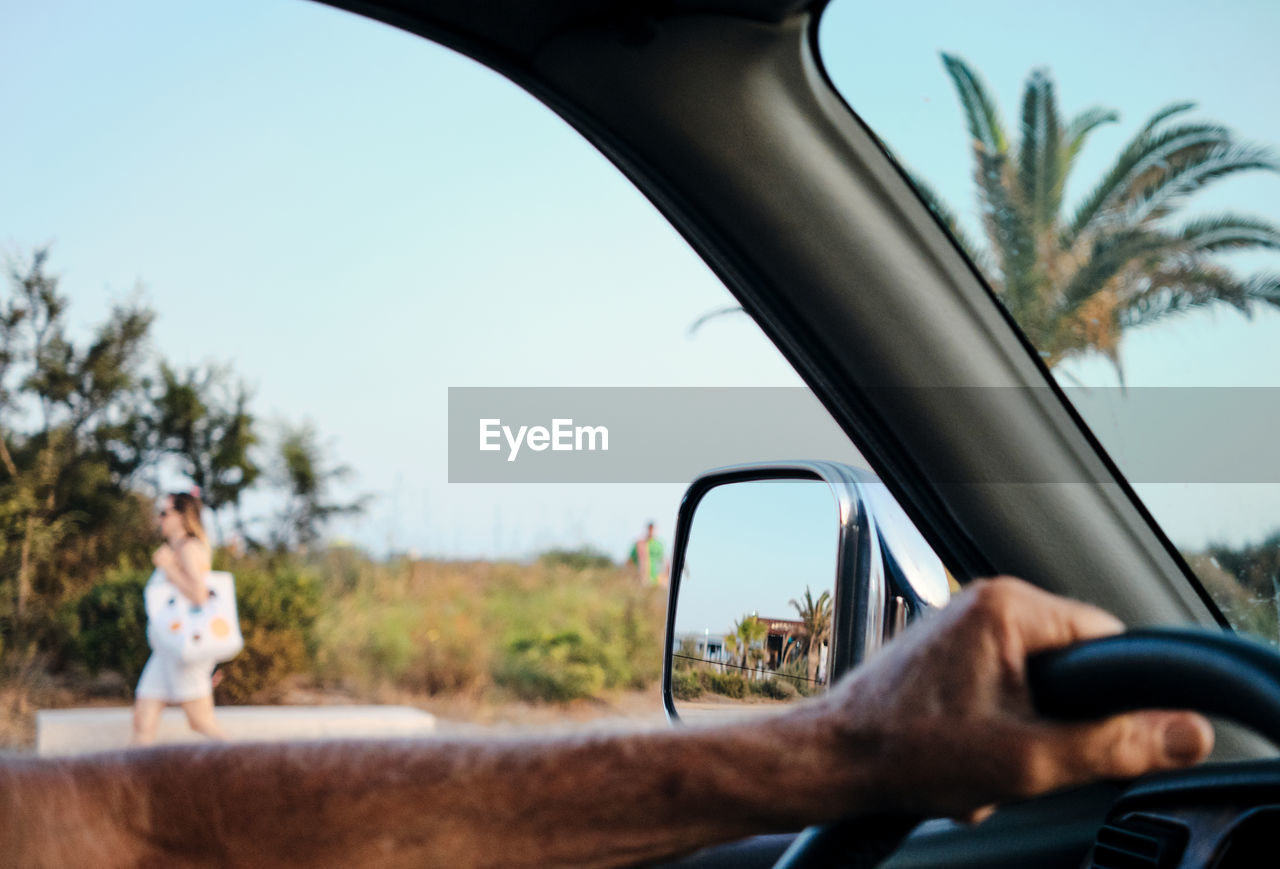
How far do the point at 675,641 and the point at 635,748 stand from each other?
1652 mm

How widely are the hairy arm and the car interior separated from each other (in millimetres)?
956

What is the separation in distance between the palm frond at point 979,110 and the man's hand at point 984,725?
154 centimetres

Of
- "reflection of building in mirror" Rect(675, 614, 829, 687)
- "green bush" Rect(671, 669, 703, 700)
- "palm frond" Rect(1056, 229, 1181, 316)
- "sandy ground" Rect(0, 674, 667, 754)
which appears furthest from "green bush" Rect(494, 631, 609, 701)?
"palm frond" Rect(1056, 229, 1181, 316)

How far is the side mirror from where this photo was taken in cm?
188

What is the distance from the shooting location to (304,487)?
14.8m

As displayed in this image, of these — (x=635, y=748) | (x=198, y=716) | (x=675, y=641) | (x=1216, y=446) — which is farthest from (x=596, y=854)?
(x=198, y=716)

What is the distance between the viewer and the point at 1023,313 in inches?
73.6

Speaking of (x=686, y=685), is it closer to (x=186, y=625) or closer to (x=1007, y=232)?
(x=1007, y=232)

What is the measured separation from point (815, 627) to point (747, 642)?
0.77 feet

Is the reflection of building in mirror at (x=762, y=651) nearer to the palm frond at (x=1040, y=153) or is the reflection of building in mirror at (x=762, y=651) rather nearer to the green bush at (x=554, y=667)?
the palm frond at (x=1040, y=153)

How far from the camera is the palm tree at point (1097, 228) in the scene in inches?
65.3

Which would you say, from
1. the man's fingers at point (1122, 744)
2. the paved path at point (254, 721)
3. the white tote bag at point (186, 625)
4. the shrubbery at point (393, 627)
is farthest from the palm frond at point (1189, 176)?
the shrubbery at point (393, 627)

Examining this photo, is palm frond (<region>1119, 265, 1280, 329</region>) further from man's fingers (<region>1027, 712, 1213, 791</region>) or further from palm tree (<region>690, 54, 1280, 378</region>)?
man's fingers (<region>1027, 712, 1213, 791</region>)

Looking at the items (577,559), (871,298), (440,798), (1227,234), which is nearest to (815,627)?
(871,298)
